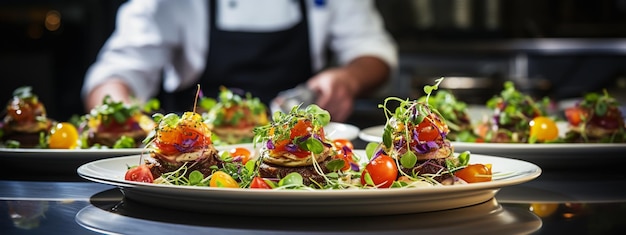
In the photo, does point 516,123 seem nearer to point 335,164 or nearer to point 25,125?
point 335,164

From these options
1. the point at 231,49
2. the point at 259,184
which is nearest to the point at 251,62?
the point at 231,49

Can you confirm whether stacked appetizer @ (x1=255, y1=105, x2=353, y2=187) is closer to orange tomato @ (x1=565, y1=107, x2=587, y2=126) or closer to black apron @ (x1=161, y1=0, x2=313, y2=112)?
orange tomato @ (x1=565, y1=107, x2=587, y2=126)

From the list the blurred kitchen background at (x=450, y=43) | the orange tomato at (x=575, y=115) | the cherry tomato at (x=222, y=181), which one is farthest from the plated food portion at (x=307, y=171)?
the blurred kitchen background at (x=450, y=43)

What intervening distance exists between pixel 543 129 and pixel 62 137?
102cm

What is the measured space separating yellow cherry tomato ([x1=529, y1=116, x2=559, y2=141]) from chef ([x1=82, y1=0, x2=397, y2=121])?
1610 mm

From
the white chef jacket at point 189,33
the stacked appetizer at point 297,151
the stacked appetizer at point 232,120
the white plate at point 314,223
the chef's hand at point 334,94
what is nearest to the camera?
the white plate at point 314,223

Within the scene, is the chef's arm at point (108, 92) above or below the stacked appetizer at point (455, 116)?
below

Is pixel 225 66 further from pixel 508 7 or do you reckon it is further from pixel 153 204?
pixel 508 7

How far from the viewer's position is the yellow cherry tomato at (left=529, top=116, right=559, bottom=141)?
1.92 m

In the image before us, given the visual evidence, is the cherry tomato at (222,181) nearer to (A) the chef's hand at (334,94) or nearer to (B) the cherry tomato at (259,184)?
(B) the cherry tomato at (259,184)

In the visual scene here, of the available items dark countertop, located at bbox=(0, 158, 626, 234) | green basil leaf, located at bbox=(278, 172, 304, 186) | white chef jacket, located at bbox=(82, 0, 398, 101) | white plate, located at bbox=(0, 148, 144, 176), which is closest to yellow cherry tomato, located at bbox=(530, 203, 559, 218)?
dark countertop, located at bbox=(0, 158, 626, 234)

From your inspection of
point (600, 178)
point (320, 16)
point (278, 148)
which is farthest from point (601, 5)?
point (278, 148)

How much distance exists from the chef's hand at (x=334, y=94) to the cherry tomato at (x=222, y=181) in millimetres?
2082

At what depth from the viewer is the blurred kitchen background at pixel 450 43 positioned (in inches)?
241
